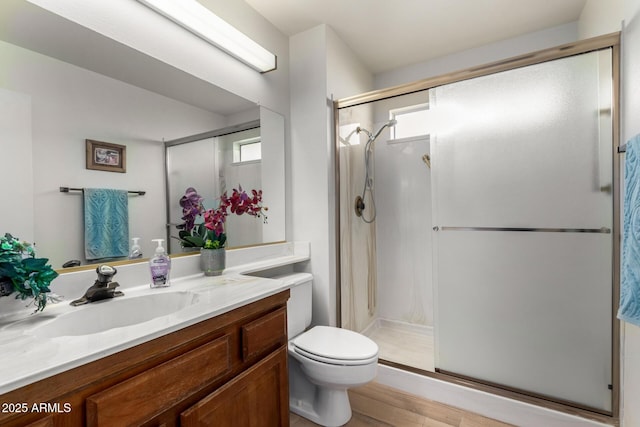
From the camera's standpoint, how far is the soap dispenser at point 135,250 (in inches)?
49.7

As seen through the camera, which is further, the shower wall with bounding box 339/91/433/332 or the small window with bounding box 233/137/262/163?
the shower wall with bounding box 339/91/433/332

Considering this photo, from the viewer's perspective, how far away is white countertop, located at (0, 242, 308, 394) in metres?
0.57

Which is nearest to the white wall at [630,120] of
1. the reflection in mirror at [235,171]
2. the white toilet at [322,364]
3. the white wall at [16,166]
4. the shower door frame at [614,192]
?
the shower door frame at [614,192]

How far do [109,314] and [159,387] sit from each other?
0.43m

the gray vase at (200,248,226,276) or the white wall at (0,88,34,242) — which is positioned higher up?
the white wall at (0,88,34,242)

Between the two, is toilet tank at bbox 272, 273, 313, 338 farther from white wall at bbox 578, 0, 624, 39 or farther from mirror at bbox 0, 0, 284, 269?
white wall at bbox 578, 0, 624, 39

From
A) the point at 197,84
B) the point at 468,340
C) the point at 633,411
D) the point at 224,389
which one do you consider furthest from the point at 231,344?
the point at 633,411

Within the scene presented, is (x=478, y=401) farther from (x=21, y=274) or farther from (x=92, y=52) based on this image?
(x=92, y=52)

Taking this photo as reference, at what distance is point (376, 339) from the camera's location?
2.47 metres

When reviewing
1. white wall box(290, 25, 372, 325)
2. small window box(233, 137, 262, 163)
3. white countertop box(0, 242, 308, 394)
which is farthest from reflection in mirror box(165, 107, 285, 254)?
white countertop box(0, 242, 308, 394)

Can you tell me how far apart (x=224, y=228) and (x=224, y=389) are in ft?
3.00

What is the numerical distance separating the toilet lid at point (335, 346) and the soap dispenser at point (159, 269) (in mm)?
758

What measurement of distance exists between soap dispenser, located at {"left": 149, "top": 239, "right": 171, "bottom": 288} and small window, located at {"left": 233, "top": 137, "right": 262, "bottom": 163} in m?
0.74

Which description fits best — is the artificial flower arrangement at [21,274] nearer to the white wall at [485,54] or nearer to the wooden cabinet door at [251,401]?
the wooden cabinet door at [251,401]
